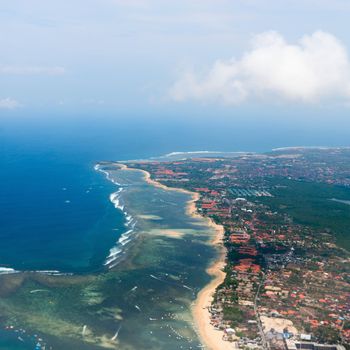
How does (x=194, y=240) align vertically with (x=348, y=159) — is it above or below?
below

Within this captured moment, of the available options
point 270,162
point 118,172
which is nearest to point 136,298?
point 118,172

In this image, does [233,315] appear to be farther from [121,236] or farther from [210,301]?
[121,236]

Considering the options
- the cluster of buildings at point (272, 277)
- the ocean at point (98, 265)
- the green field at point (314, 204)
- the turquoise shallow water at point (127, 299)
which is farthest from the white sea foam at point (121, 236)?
the green field at point (314, 204)

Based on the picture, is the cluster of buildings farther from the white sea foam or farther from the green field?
the white sea foam

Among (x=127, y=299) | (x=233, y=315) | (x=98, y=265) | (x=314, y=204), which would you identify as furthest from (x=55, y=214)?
(x=314, y=204)

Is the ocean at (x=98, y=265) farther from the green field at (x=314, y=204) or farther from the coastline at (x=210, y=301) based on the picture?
the green field at (x=314, y=204)

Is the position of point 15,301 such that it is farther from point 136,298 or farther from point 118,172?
point 118,172
